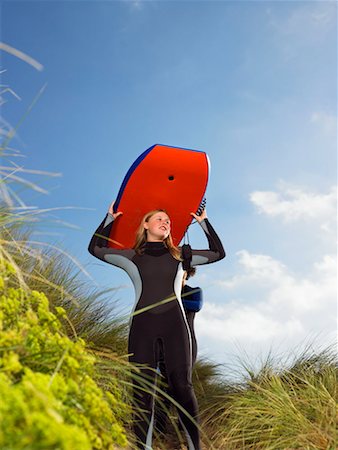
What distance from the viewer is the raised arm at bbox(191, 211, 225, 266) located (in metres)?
4.76

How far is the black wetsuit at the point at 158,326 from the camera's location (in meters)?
4.18

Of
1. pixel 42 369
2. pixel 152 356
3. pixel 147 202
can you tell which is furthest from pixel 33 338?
pixel 147 202

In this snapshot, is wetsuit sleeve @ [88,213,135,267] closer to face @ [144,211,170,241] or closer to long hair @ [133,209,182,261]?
long hair @ [133,209,182,261]

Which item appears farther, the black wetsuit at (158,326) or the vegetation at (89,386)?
the black wetsuit at (158,326)

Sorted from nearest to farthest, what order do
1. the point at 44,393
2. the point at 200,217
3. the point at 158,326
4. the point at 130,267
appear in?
the point at 44,393 → the point at 158,326 → the point at 130,267 → the point at 200,217

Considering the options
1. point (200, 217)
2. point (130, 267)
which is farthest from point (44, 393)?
point (200, 217)

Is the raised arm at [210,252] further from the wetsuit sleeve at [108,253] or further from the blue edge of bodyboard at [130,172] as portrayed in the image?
the blue edge of bodyboard at [130,172]

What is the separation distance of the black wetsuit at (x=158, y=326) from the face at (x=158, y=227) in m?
0.07

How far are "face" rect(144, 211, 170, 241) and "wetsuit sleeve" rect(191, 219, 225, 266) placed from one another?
0.32 metres

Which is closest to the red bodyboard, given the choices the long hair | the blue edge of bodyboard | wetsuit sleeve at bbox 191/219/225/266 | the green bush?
the blue edge of bodyboard

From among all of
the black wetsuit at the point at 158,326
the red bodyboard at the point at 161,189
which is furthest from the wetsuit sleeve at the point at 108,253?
the red bodyboard at the point at 161,189

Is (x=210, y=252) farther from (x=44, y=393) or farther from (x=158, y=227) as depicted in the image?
(x=44, y=393)

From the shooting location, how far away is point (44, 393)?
5.94ft

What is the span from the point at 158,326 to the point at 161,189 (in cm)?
150
